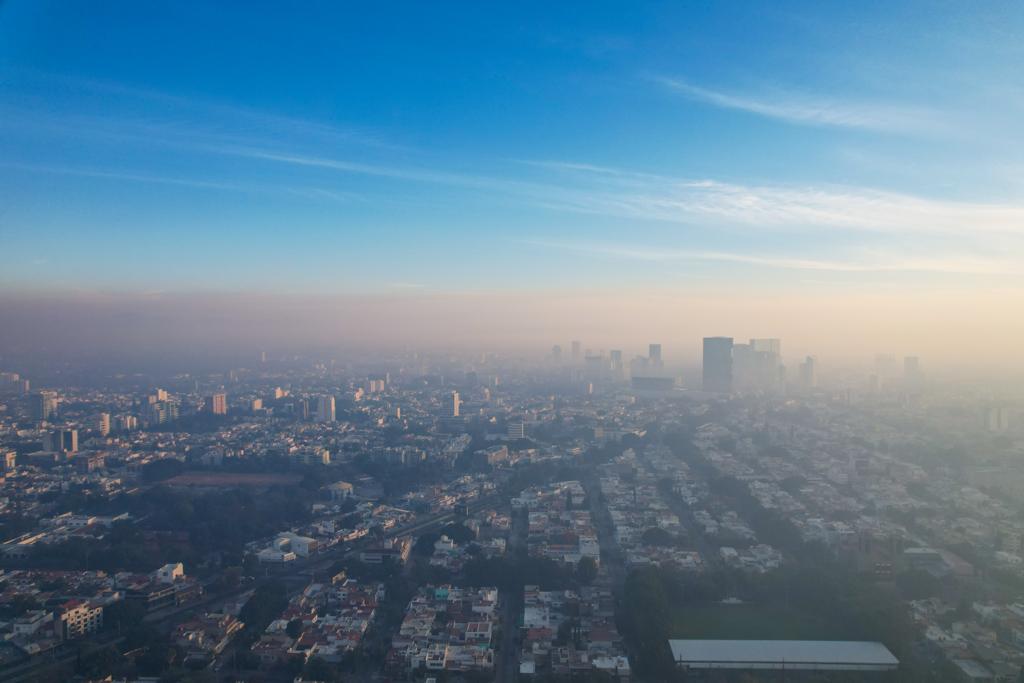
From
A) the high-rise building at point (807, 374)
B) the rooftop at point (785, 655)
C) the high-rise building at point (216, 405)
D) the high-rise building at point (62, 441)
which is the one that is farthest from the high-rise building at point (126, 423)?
the high-rise building at point (807, 374)

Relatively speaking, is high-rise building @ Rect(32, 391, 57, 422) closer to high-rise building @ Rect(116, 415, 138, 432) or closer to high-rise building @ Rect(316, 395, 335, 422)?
high-rise building @ Rect(116, 415, 138, 432)

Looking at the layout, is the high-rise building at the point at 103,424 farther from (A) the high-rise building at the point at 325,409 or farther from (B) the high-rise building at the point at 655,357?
(B) the high-rise building at the point at 655,357

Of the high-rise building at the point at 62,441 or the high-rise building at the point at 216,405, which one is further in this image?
the high-rise building at the point at 216,405

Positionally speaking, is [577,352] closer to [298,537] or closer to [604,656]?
[298,537]

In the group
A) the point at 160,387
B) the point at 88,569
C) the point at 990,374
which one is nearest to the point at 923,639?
the point at 88,569

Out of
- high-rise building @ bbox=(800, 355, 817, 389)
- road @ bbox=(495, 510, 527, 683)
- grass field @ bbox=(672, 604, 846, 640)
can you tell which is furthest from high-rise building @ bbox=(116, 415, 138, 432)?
high-rise building @ bbox=(800, 355, 817, 389)

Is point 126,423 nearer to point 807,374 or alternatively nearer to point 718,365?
point 718,365
